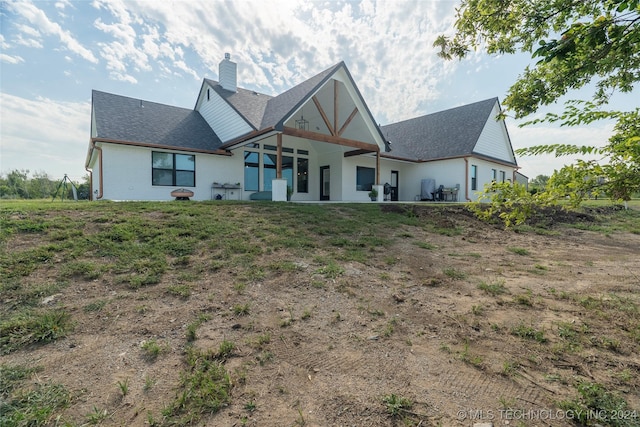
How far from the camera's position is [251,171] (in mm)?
14688

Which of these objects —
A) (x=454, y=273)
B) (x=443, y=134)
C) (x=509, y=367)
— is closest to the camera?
(x=509, y=367)

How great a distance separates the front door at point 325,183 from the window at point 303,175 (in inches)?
38.5

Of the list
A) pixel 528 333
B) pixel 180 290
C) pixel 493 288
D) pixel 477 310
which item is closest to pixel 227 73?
pixel 180 290

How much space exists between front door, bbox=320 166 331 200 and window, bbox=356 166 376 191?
169cm

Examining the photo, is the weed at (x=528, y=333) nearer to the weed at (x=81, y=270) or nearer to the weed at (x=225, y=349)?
the weed at (x=225, y=349)

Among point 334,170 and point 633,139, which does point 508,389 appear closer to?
point 633,139

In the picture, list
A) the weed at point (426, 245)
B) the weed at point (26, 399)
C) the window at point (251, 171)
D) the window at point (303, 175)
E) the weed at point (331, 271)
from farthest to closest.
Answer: the window at point (303, 175) < the window at point (251, 171) < the weed at point (426, 245) < the weed at point (331, 271) < the weed at point (26, 399)

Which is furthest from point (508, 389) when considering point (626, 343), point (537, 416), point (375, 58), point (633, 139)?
point (375, 58)

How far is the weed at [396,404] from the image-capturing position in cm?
189

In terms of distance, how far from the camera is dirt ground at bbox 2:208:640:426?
6.37 ft

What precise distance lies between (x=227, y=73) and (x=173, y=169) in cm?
659

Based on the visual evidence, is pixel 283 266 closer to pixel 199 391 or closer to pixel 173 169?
pixel 199 391

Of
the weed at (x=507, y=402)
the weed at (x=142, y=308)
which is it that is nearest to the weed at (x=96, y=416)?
the weed at (x=142, y=308)

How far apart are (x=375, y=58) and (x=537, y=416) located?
42.5 feet
